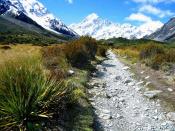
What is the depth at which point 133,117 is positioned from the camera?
12.1 metres

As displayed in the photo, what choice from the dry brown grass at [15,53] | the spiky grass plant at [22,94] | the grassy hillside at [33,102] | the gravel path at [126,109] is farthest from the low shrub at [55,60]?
the spiky grass plant at [22,94]

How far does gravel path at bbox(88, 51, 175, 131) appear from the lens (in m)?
11.2

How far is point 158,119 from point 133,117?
2.98ft

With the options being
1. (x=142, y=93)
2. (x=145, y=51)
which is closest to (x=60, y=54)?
(x=142, y=93)

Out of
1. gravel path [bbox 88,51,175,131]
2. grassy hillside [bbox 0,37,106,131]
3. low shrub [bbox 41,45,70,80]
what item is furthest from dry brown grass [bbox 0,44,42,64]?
gravel path [bbox 88,51,175,131]

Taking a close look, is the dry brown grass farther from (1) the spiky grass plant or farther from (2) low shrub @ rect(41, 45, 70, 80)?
(1) the spiky grass plant

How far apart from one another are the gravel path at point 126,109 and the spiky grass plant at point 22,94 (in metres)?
→ 2.63

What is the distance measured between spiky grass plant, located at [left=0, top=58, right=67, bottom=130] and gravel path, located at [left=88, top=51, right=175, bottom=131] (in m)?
2.63

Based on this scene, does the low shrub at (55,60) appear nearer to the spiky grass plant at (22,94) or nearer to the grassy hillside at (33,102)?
the grassy hillside at (33,102)

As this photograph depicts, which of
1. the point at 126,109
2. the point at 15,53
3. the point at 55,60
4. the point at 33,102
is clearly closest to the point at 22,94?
the point at 33,102

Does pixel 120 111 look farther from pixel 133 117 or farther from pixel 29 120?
pixel 29 120

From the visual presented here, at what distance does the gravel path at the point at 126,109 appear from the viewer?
1120 cm

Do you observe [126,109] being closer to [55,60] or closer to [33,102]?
[33,102]

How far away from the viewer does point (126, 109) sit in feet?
43.5
